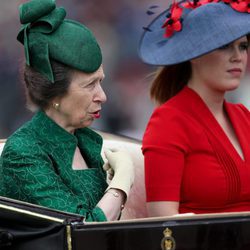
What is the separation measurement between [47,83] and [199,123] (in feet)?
1.44

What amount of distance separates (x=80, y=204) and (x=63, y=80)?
27 cm

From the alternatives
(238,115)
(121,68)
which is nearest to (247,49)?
(238,115)

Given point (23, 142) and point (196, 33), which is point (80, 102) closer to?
point (23, 142)

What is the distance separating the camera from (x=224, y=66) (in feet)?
6.50

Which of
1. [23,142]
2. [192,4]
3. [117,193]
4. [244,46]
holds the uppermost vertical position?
[192,4]

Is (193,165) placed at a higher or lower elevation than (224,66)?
lower

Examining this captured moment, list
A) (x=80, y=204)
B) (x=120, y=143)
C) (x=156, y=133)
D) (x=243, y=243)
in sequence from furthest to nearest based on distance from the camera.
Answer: (x=120, y=143) < (x=156, y=133) < (x=80, y=204) < (x=243, y=243)

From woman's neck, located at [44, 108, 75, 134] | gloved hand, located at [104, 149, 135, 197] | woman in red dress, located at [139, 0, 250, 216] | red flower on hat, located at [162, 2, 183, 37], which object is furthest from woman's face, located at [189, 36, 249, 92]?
woman's neck, located at [44, 108, 75, 134]

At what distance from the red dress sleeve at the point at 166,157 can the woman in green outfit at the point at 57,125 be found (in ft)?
0.44

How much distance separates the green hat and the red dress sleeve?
0.30 meters

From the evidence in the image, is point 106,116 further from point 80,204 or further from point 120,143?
point 80,204

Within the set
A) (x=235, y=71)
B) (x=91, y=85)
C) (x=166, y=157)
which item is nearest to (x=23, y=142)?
(x=91, y=85)

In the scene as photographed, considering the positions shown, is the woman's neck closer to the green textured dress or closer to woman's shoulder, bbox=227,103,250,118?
the green textured dress

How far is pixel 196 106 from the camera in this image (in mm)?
2000
